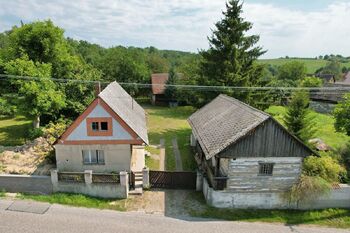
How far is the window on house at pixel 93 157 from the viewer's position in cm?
2062

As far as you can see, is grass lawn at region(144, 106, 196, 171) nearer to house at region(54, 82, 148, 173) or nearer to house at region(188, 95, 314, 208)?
house at region(54, 82, 148, 173)

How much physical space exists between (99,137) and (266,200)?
12.3 meters

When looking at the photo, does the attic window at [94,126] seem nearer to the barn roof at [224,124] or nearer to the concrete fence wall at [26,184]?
the concrete fence wall at [26,184]

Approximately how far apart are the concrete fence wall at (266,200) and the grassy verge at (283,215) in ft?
1.06

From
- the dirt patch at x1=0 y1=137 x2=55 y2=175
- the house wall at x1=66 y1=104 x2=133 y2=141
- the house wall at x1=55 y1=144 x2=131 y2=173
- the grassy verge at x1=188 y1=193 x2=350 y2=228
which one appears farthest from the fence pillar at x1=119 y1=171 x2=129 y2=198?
the dirt patch at x1=0 y1=137 x2=55 y2=175

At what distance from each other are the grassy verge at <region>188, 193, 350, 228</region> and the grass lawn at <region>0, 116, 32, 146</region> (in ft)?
73.0

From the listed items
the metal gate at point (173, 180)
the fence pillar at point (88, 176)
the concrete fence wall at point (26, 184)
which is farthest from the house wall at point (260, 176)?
the concrete fence wall at point (26, 184)

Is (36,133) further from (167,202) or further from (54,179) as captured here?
(167,202)

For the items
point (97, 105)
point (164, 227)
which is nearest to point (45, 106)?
point (97, 105)

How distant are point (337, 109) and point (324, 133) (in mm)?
10735

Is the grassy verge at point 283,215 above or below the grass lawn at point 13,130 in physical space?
below

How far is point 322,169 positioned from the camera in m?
18.8

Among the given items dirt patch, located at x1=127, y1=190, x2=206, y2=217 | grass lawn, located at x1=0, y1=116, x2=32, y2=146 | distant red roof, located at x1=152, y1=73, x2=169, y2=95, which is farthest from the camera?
distant red roof, located at x1=152, y1=73, x2=169, y2=95

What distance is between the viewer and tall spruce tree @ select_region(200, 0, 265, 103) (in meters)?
37.1
